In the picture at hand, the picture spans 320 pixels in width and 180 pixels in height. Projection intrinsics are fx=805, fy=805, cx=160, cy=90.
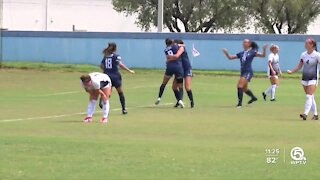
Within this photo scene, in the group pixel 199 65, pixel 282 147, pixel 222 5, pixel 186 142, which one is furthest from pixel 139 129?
pixel 222 5

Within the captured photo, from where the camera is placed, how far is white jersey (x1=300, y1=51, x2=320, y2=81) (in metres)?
18.3

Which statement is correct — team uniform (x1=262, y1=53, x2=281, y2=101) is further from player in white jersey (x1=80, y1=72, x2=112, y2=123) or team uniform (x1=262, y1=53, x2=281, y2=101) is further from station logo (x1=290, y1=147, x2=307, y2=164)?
station logo (x1=290, y1=147, x2=307, y2=164)

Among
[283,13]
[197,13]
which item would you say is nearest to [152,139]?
[197,13]

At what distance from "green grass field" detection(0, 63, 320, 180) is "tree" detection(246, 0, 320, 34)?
125ft

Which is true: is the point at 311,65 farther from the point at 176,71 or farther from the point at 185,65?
the point at 185,65

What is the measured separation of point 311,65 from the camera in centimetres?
1834

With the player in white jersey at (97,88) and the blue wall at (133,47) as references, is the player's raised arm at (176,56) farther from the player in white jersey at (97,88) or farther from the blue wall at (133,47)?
the blue wall at (133,47)

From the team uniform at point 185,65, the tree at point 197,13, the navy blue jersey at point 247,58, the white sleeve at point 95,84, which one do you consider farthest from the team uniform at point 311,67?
the tree at point 197,13

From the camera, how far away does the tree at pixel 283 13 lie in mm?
63312

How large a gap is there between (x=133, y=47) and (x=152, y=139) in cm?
3516

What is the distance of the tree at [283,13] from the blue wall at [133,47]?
16374 mm

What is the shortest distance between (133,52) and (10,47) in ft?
28.5

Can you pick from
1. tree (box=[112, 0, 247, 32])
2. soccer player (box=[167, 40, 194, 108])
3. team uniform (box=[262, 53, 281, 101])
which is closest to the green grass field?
team uniform (box=[262, 53, 281, 101])

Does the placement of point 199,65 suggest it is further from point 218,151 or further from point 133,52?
point 218,151
